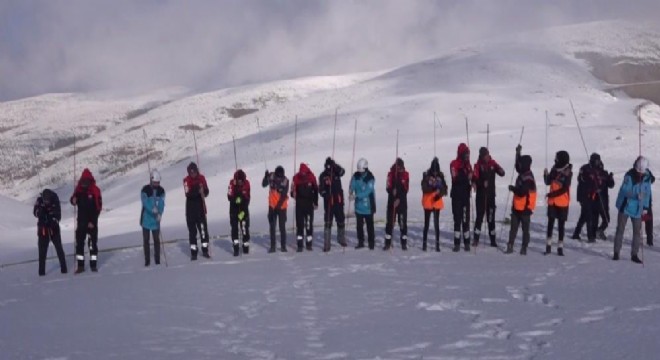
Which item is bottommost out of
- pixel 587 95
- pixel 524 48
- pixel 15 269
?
pixel 15 269

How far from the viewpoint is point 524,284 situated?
12.3 m

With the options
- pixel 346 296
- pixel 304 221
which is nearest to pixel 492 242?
pixel 304 221

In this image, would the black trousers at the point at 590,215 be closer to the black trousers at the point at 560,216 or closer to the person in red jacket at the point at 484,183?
the black trousers at the point at 560,216

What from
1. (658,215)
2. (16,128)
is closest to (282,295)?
(658,215)

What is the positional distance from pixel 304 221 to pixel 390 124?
35857mm

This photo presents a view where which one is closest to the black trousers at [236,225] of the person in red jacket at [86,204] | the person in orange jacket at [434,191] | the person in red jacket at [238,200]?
the person in red jacket at [238,200]

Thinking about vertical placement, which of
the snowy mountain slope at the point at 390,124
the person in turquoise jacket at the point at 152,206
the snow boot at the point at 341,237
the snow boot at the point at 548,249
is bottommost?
the snow boot at the point at 548,249

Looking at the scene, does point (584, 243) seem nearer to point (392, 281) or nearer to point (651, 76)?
point (392, 281)

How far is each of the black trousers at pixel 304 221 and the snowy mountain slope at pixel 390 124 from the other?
7013 mm

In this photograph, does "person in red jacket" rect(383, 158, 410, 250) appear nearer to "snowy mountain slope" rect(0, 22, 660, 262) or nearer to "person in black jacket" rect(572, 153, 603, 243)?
"person in black jacket" rect(572, 153, 603, 243)

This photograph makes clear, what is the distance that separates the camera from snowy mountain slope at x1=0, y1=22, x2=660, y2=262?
114ft

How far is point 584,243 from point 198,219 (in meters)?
8.42

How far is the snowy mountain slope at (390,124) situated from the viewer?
34750mm

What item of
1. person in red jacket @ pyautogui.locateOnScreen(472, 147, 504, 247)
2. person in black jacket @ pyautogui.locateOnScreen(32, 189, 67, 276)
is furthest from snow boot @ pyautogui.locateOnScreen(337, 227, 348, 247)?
person in black jacket @ pyautogui.locateOnScreen(32, 189, 67, 276)
